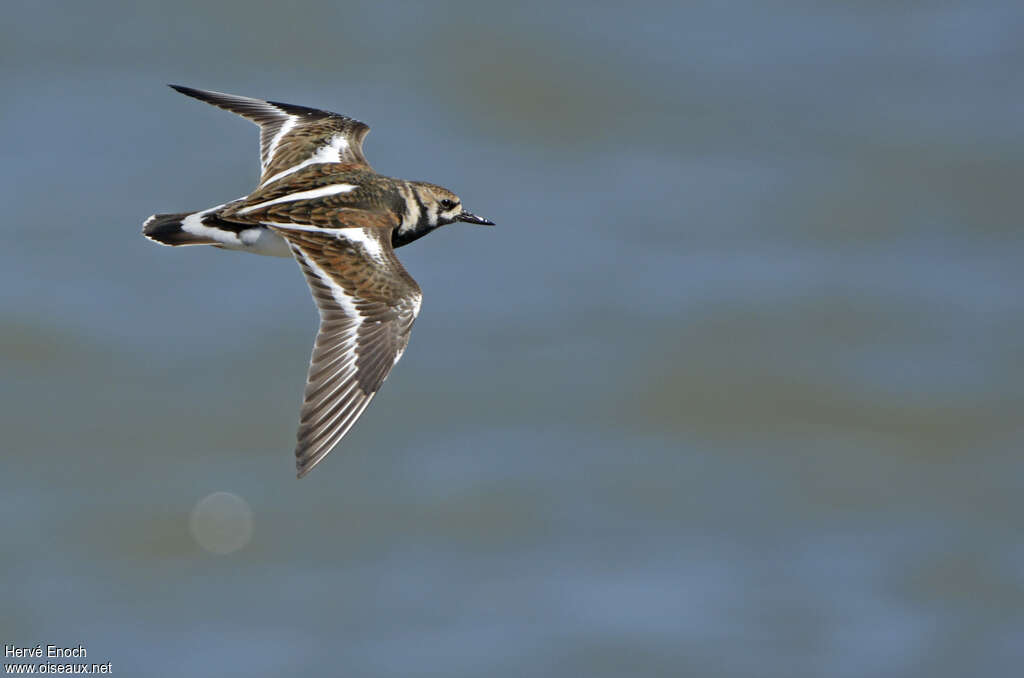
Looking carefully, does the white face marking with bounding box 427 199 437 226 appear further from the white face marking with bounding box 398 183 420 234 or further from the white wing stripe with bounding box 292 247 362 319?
the white wing stripe with bounding box 292 247 362 319

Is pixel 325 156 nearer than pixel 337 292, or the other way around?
pixel 337 292

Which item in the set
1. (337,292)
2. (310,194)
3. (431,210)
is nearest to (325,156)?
(431,210)

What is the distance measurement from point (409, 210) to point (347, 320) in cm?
76

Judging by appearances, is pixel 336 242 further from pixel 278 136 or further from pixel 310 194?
pixel 278 136

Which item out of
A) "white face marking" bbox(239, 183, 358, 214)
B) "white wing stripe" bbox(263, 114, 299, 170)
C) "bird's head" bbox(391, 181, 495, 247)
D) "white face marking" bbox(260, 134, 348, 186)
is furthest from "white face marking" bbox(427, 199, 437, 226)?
"white wing stripe" bbox(263, 114, 299, 170)

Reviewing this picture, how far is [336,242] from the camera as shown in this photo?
5340mm

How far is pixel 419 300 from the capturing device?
17.3 ft

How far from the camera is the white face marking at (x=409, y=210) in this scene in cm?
574

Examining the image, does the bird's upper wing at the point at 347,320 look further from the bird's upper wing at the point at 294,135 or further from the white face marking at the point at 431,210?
the bird's upper wing at the point at 294,135

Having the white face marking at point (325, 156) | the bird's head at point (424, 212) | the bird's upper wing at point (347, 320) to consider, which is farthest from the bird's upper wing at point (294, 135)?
the bird's upper wing at point (347, 320)

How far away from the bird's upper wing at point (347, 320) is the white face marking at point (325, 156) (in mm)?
672

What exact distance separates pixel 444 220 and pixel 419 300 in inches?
31.4

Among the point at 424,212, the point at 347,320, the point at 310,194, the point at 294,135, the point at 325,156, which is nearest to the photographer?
the point at 347,320

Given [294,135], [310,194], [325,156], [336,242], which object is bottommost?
[336,242]
